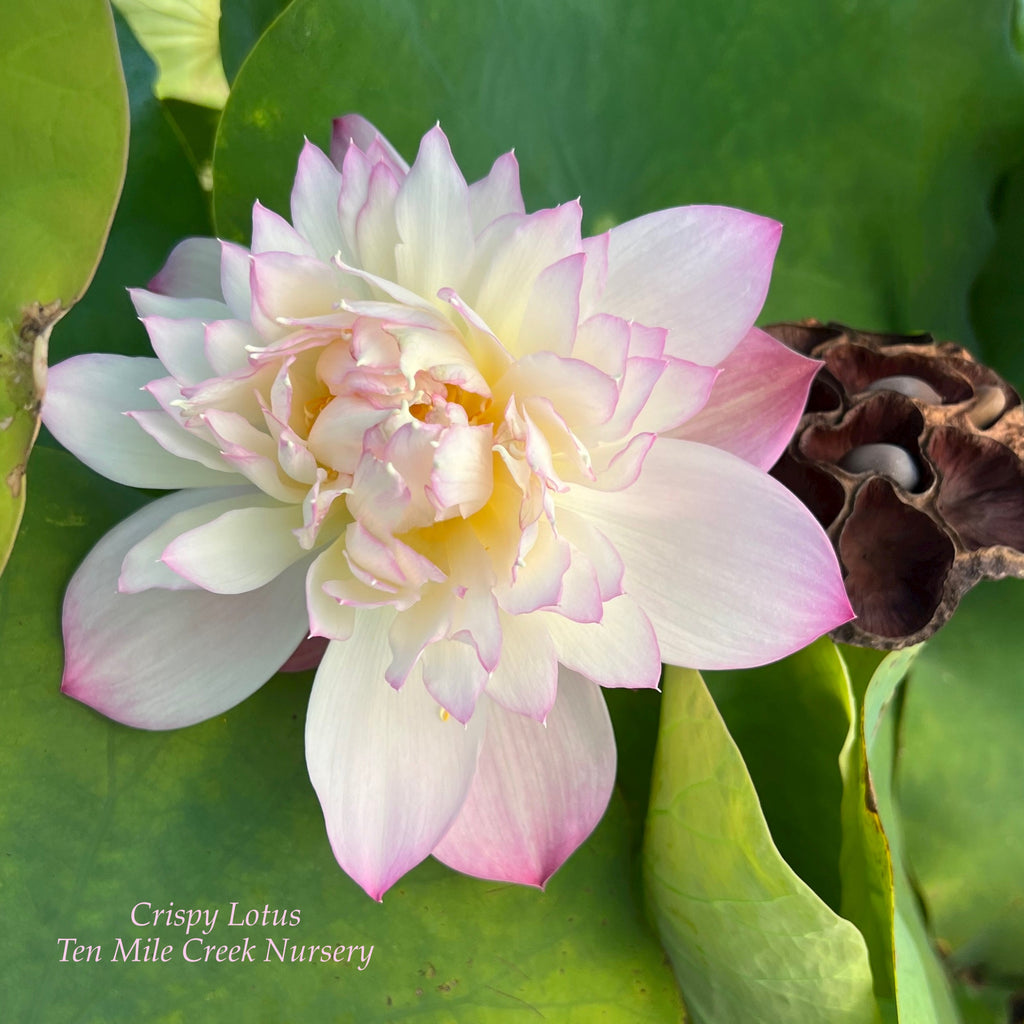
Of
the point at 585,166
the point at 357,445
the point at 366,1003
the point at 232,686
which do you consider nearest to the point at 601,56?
the point at 585,166

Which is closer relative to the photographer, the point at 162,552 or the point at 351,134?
the point at 162,552

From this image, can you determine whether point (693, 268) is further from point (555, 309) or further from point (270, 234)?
point (270, 234)

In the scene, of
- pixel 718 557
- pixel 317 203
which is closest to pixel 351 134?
pixel 317 203

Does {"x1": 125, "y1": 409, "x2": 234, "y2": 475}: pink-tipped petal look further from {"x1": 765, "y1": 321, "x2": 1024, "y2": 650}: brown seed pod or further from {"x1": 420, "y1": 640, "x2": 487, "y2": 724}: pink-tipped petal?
{"x1": 765, "y1": 321, "x2": 1024, "y2": 650}: brown seed pod

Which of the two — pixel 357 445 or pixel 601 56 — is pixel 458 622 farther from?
pixel 601 56

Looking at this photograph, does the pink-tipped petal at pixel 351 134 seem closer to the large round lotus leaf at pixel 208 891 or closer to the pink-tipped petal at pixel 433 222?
the pink-tipped petal at pixel 433 222

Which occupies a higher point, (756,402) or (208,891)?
(756,402)
